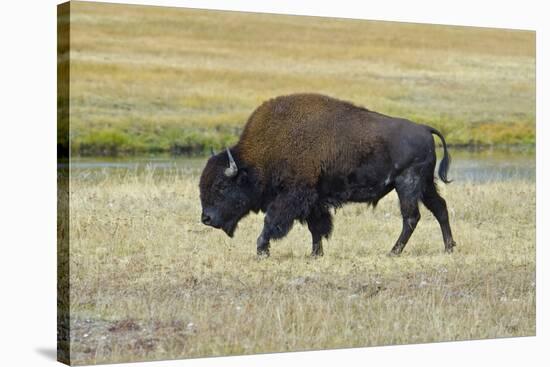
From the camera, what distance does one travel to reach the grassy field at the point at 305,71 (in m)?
11.5

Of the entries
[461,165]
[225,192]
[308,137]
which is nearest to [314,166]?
[308,137]

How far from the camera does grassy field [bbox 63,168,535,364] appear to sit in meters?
10.2

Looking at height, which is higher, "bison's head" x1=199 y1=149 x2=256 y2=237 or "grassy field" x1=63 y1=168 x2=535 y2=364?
"bison's head" x1=199 y1=149 x2=256 y2=237

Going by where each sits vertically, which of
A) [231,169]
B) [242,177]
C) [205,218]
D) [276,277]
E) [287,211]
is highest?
[231,169]

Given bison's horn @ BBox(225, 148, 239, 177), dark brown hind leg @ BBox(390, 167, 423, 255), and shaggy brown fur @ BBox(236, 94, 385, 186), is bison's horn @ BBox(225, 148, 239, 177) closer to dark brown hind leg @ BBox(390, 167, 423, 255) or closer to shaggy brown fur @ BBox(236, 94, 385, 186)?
shaggy brown fur @ BBox(236, 94, 385, 186)

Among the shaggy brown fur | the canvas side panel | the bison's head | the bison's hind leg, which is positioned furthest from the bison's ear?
the canvas side panel

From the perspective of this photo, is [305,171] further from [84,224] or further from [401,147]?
[84,224]

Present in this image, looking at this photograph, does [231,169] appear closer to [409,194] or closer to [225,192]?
[225,192]

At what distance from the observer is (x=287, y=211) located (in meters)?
12.2

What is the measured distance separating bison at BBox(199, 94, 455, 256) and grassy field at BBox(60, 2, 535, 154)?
8.1 inches

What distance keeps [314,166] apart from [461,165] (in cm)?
177

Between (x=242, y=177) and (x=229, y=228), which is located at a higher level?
(x=242, y=177)

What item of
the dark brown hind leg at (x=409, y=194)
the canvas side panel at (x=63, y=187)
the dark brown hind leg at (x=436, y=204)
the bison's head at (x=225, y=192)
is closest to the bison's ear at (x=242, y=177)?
the bison's head at (x=225, y=192)

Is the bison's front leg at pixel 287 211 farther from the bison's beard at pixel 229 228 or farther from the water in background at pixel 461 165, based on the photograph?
the water in background at pixel 461 165
